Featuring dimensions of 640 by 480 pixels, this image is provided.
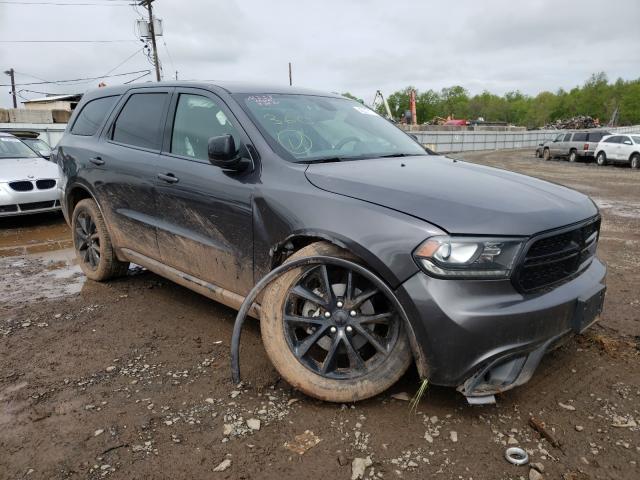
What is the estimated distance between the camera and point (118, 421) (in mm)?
2654

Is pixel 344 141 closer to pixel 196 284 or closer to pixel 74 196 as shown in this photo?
pixel 196 284

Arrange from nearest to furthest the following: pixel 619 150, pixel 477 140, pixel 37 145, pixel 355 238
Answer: pixel 355 238 → pixel 37 145 → pixel 619 150 → pixel 477 140

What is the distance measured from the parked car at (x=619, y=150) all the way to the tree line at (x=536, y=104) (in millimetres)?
69371

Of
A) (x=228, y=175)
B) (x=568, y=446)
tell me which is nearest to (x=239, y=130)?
(x=228, y=175)

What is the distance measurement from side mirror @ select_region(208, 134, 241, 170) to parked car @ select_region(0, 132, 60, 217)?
5764 mm

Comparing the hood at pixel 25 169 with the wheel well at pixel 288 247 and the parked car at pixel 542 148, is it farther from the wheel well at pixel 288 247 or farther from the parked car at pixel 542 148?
the parked car at pixel 542 148

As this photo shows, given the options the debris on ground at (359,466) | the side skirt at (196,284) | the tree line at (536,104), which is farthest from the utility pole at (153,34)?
the tree line at (536,104)

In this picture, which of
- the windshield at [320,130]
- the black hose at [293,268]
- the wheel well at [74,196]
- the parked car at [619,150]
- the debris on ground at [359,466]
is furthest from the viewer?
the parked car at [619,150]

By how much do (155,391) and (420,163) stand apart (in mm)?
2159

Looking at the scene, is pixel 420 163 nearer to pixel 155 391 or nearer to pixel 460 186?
pixel 460 186

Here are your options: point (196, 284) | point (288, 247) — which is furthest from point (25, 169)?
point (288, 247)

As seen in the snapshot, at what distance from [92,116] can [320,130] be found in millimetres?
2634

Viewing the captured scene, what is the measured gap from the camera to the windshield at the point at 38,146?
9.93 meters

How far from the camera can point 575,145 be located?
87.6 feet
